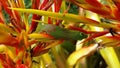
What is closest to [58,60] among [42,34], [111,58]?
[111,58]

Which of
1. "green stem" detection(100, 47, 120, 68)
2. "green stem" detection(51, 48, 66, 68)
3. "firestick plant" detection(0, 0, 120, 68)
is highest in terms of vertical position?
"firestick plant" detection(0, 0, 120, 68)

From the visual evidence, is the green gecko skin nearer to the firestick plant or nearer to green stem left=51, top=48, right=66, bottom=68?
the firestick plant

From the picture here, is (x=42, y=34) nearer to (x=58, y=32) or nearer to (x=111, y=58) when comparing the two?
(x=58, y=32)

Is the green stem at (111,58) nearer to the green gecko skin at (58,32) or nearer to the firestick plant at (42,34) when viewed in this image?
the firestick plant at (42,34)

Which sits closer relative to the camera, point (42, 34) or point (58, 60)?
point (42, 34)

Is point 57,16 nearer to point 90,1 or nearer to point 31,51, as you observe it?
point 90,1

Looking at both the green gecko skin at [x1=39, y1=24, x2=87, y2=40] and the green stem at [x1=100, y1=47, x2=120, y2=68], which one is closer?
the green gecko skin at [x1=39, y1=24, x2=87, y2=40]

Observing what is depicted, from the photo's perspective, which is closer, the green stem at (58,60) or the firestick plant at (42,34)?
the firestick plant at (42,34)

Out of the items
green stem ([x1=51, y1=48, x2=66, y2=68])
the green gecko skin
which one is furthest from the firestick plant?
green stem ([x1=51, y1=48, x2=66, y2=68])

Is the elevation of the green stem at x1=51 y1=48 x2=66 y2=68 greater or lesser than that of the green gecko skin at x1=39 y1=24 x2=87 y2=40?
lesser

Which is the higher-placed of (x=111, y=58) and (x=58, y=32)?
(x=58, y=32)

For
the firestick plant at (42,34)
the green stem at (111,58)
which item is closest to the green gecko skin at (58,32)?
the firestick plant at (42,34)
